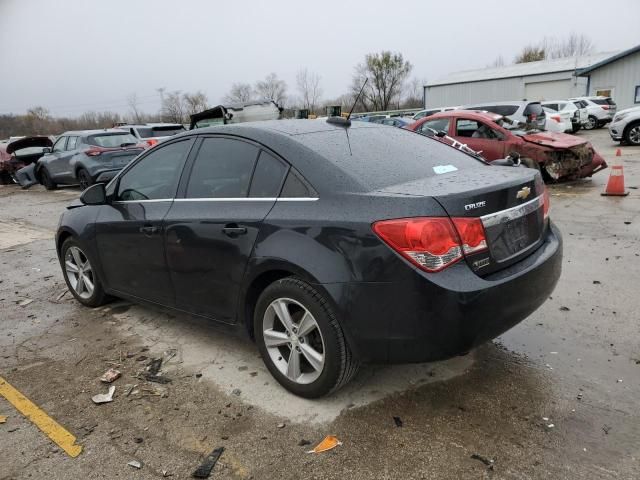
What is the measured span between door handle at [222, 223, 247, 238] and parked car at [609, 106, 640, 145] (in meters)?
17.3

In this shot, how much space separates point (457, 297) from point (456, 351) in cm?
30

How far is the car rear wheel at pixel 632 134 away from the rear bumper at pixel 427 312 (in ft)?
55.6

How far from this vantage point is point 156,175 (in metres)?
3.99

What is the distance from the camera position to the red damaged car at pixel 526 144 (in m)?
9.67

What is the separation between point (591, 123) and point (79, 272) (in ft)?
89.8

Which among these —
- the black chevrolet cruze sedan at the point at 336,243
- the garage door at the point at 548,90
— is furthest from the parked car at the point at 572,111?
the black chevrolet cruze sedan at the point at 336,243

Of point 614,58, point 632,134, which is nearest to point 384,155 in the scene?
point 632,134

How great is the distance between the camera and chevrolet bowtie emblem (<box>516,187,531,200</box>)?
9.45 ft

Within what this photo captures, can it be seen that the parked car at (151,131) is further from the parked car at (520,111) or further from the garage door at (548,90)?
the garage door at (548,90)

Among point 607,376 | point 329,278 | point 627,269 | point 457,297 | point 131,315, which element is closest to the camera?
point 457,297

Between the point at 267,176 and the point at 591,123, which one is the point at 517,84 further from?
the point at 267,176

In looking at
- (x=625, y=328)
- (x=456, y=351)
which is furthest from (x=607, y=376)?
(x=456, y=351)

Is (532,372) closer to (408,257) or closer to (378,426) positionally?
(378,426)

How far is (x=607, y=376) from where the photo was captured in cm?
314
